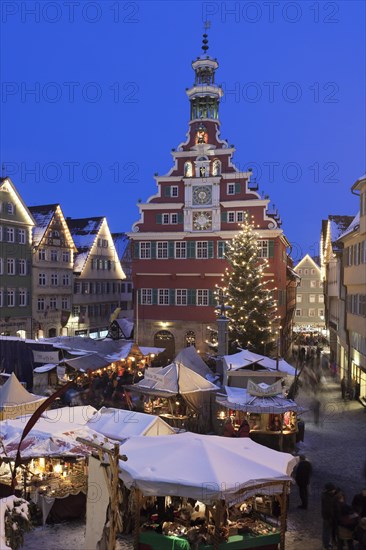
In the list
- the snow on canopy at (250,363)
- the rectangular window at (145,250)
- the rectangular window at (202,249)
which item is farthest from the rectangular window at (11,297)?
the snow on canopy at (250,363)

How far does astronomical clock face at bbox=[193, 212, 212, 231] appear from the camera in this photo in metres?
38.7

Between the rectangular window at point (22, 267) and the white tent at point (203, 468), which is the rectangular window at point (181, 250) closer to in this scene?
the rectangular window at point (22, 267)

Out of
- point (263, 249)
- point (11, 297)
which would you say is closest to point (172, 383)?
point (263, 249)

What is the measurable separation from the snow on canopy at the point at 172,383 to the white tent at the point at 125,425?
4868 millimetres

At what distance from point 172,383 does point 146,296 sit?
21.5 meters

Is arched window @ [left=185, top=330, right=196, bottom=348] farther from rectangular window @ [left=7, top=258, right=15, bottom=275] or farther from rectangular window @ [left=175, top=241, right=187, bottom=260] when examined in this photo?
rectangular window @ [left=7, top=258, right=15, bottom=275]

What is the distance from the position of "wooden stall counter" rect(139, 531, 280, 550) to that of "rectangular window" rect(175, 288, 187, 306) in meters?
28.9

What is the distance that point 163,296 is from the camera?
130 feet

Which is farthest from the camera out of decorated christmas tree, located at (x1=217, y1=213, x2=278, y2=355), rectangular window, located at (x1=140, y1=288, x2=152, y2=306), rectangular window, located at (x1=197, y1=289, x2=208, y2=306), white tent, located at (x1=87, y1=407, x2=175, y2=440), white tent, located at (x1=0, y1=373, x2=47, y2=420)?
rectangular window, located at (x1=140, y1=288, x2=152, y2=306)

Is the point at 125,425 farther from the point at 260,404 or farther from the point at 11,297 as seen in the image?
the point at 11,297

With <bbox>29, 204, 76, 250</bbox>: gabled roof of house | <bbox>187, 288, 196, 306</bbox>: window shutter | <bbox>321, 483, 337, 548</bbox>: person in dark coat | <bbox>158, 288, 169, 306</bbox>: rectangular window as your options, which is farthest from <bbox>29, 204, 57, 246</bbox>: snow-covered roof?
<bbox>321, 483, 337, 548</bbox>: person in dark coat

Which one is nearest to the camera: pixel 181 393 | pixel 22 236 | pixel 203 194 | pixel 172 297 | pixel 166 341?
pixel 181 393

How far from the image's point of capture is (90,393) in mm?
22859

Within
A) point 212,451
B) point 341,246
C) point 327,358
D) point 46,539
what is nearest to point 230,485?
point 212,451
